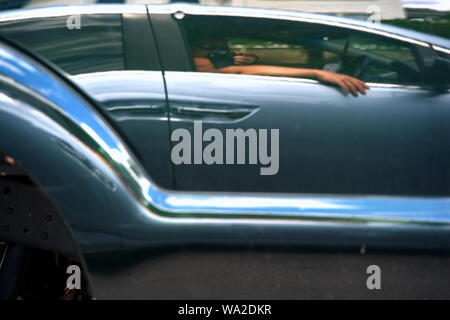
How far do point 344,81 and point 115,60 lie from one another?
69 centimetres

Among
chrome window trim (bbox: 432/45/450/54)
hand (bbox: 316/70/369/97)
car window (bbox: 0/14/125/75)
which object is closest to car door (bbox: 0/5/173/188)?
car window (bbox: 0/14/125/75)

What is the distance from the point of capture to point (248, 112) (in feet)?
6.51

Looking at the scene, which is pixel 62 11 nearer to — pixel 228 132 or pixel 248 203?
pixel 228 132

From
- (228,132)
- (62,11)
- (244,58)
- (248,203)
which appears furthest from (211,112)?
(62,11)

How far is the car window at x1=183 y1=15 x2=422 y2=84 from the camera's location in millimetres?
1986

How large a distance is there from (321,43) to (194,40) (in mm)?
380

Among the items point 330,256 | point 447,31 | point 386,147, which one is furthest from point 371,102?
point 330,256

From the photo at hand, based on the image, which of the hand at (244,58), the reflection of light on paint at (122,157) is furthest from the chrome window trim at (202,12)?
the reflection of light on paint at (122,157)

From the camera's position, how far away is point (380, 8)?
199 cm

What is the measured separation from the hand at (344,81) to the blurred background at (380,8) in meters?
0.18

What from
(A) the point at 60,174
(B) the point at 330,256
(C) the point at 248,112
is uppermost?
(C) the point at 248,112

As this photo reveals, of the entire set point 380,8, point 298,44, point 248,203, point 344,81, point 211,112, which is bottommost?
point 248,203

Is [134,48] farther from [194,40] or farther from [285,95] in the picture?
[285,95]

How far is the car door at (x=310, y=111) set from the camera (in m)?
1.98
